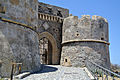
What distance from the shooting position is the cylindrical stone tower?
40.8 ft

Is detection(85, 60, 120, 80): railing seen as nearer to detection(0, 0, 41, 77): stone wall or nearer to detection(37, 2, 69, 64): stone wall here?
detection(0, 0, 41, 77): stone wall

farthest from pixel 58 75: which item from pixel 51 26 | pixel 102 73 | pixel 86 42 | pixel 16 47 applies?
pixel 51 26

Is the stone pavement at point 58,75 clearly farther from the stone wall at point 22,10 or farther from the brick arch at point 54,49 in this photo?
the brick arch at point 54,49

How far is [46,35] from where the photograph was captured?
48.7 feet

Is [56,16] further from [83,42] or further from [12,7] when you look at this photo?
[12,7]

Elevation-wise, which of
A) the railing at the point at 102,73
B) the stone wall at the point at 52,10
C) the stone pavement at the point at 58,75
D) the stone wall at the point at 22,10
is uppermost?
the stone wall at the point at 52,10

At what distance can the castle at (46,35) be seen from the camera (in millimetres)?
6650

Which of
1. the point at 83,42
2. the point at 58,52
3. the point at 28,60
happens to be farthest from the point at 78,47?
the point at 28,60

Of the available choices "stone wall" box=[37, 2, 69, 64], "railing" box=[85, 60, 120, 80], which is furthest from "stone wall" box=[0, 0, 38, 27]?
"stone wall" box=[37, 2, 69, 64]

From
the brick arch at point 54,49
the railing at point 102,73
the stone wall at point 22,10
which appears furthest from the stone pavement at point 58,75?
the brick arch at point 54,49

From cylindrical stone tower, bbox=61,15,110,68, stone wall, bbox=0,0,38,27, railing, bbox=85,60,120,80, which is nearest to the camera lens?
railing, bbox=85,60,120,80

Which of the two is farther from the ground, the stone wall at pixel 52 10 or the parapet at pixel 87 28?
the stone wall at pixel 52 10

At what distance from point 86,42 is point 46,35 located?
445cm

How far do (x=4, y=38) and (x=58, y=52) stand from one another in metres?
9.20
